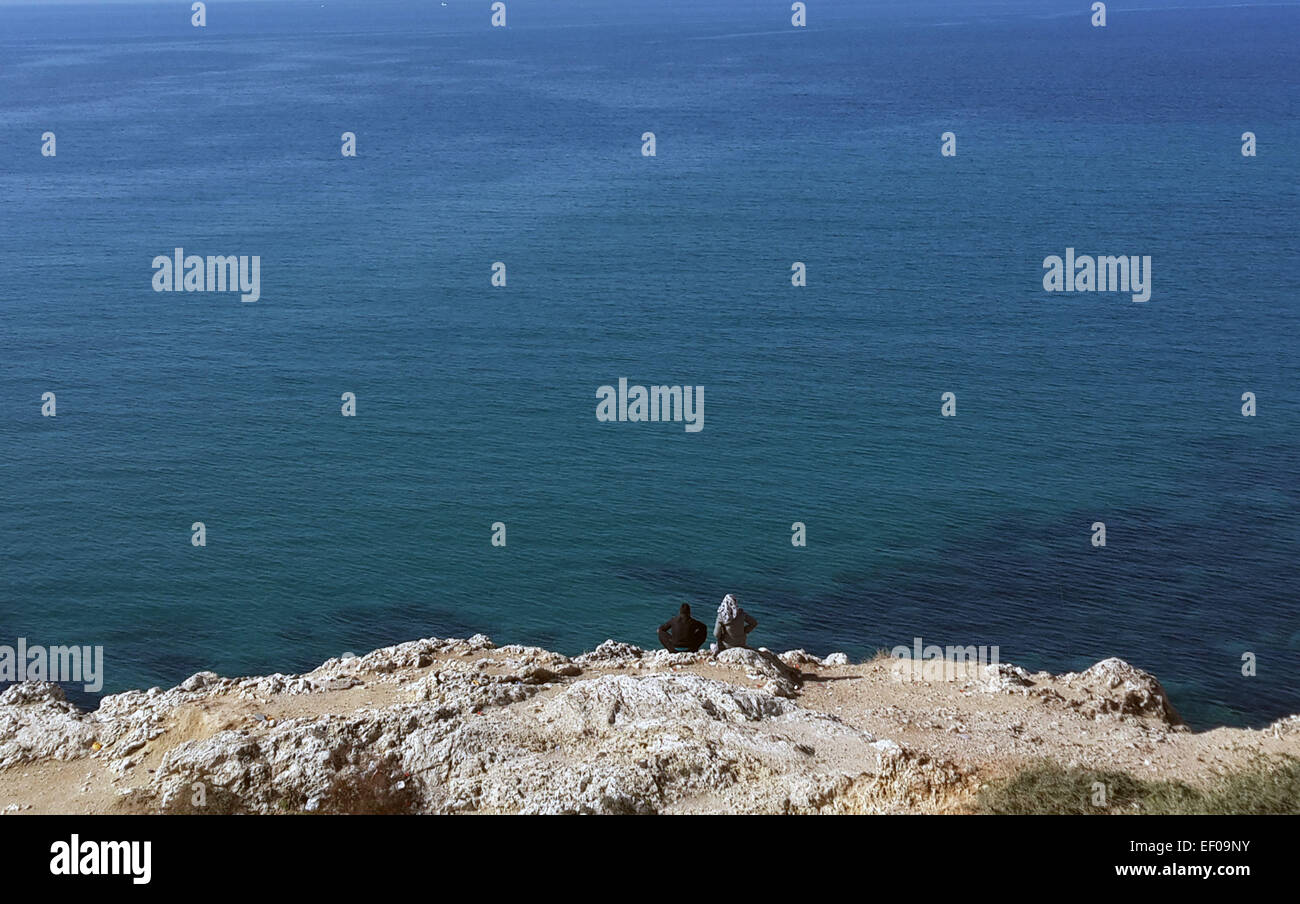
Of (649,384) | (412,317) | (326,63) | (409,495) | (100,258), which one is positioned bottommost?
(409,495)

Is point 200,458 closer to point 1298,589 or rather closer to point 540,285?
point 540,285

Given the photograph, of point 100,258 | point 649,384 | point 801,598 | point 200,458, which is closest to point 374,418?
point 200,458

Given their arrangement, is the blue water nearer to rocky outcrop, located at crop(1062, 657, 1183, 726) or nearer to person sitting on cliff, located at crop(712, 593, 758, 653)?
rocky outcrop, located at crop(1062, 657, 1183, 726)

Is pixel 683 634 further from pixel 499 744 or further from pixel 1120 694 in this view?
pixel 1120 694

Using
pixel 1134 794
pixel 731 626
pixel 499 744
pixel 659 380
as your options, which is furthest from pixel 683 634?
pixel 659 380

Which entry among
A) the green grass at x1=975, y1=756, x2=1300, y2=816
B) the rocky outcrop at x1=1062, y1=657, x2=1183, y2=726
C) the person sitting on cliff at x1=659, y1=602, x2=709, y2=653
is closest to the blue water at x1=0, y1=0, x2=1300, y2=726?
the rocky outcrop at x1=1062, y1=657, x2=1183, y2=726
